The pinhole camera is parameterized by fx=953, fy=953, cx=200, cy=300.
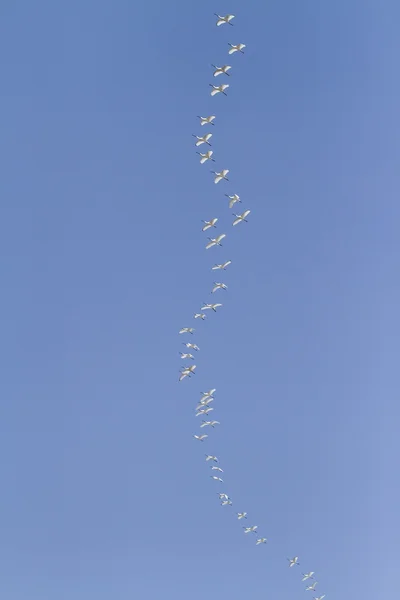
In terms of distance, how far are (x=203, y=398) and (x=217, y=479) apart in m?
13.3

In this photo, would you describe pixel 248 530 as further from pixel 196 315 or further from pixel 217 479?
pixel 196 315

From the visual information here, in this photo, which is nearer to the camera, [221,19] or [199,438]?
[221,19]

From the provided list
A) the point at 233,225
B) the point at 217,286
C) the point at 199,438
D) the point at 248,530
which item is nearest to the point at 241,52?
the point at 233,225

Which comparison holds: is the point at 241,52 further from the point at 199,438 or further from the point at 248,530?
the point at 248,530

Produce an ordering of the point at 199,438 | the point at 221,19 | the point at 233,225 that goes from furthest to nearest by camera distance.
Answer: the point at 199,438
the point at 233,225
the point at 221,19

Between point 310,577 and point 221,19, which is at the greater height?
point 221,19

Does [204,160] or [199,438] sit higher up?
[204,160]

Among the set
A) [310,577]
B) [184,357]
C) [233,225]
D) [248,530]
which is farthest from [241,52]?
[310,577]

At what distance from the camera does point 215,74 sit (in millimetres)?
125938

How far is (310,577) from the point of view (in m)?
146

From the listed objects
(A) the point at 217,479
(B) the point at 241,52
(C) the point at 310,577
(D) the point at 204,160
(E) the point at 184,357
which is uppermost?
(B) the point at 241,52

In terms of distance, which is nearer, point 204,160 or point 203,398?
point 204,160

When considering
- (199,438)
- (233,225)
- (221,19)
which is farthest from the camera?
(199,438)

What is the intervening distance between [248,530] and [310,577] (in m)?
12.6
